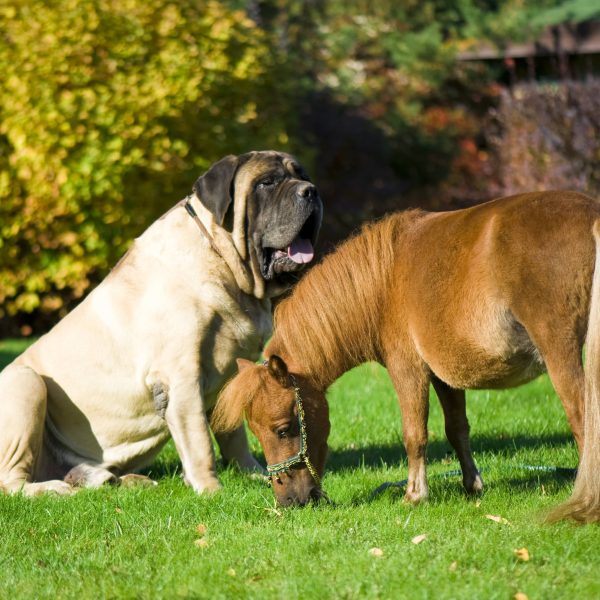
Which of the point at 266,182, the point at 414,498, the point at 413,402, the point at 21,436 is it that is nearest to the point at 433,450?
the point at 414,498

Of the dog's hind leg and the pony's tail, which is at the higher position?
the pony's tail

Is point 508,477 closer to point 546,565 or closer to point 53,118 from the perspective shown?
point 546,565

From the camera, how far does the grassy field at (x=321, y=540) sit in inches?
147

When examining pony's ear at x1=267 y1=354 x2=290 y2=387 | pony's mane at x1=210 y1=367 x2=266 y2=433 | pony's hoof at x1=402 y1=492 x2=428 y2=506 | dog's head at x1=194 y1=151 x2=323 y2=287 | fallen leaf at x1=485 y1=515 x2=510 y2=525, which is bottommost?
pony's hoof at x1=402 y1=492 x2=428 y2=506

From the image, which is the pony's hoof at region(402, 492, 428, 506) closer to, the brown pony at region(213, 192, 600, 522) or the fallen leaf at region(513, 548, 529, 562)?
the brown pony at region(213, 192, 600, 522)

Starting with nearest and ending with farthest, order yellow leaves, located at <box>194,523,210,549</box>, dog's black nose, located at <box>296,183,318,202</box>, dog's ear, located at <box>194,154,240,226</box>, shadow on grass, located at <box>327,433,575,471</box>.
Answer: yellow leaves, located at <box>194,523,210,549</box> < dog's black nose, located at <box>296,183,318,202</box> < dog's ear, located at <box>194,154,240,226</box> < shadow on grass, located at <box>327,433,575,471</box>

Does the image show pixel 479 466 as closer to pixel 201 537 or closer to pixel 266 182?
pixel 201 537

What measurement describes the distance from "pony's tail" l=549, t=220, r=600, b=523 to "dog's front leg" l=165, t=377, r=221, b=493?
2.31 metres

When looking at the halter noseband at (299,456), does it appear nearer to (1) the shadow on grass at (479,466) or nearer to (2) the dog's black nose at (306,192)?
(1) the shadow on grass at (479,466)

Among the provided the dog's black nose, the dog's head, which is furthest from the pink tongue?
the dog's black nose

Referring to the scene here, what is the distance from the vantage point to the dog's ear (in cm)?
565

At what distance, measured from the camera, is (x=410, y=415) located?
189 inches

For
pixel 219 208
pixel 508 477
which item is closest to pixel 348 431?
pixel 508 477

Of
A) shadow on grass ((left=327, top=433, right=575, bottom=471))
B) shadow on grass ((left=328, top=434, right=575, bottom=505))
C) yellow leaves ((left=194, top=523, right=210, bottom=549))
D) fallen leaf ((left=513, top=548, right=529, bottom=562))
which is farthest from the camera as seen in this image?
shadow on grass ((left=327, top=433, right=575, bottom=471))
